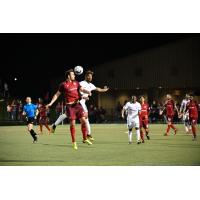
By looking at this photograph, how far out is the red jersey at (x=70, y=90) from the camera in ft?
42.4

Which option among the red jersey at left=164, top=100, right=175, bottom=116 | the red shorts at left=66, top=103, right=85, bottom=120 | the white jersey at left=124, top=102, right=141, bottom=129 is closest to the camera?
the red shorts at left=66, top=103, right=85, bottom=120

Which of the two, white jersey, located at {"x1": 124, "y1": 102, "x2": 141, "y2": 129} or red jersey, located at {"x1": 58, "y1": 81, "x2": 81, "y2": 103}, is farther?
white jersey, located at {"x1": 124, "y1": 102, "x2": 141, "y2": 129}

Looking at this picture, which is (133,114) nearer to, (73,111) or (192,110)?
(73,111)

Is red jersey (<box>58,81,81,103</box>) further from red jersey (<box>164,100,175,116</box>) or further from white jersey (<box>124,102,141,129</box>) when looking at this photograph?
red jersey (<box>164,100,175,116</box>)

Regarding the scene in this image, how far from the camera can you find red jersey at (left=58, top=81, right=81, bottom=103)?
1291cm

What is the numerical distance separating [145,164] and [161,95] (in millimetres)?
21977

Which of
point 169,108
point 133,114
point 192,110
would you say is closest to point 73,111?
point 133,114

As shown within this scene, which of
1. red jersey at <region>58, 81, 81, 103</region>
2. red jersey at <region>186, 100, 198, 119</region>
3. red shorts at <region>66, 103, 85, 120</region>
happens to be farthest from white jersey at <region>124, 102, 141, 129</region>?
red jersey at <region>186, 100, 198, 119</region>

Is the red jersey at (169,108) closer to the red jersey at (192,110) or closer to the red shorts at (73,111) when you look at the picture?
the red jersey at (192,110)

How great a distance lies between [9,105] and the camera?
25.0 metres

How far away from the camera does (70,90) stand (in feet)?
42.5

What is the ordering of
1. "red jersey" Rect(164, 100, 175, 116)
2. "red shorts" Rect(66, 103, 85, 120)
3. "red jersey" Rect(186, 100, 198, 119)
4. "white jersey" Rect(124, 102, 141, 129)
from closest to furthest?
"red shorts" Rect(66, 103, 85, 120), "white jersey" Rect(124, 102, 141, 129), "red jersey" Rect(186, 100, 198, 119), "red jersey" Rect(164, 100, 175, 116)

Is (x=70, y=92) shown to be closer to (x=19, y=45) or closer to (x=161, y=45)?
(x=19, y=45)
